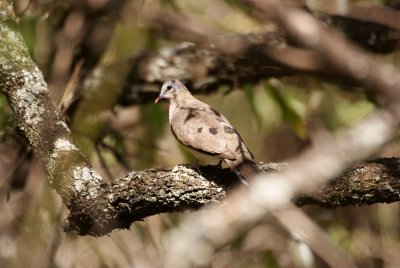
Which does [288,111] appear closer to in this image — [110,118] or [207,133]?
[207,133]

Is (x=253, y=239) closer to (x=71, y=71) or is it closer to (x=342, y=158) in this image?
(x=71, y=71)

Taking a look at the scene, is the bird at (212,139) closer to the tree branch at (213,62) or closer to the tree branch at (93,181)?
the tree branch at (93,181)

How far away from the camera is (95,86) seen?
5.05 metres

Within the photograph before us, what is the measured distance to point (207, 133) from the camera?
3.73 meters

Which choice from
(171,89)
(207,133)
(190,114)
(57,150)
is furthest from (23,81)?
(171,89)

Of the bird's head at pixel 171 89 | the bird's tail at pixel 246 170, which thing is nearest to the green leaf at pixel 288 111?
the bird's head at pixel 171 89

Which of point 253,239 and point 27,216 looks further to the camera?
point 253,239

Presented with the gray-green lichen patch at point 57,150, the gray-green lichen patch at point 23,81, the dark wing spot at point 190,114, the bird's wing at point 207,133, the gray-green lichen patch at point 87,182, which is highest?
the gray-green lichen patch at point 23,81

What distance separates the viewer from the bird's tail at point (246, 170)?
3157mm

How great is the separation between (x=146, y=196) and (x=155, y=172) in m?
0.12

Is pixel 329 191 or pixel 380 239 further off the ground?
pixel 329 191

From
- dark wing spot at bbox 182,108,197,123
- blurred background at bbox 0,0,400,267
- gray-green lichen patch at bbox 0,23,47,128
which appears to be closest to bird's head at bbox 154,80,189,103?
blurred background at bbox 0,0,400,267

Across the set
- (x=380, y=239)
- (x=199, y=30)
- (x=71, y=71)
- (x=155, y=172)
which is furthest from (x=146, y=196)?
(x=380, y=239)

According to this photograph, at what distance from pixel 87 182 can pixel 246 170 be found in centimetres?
68
